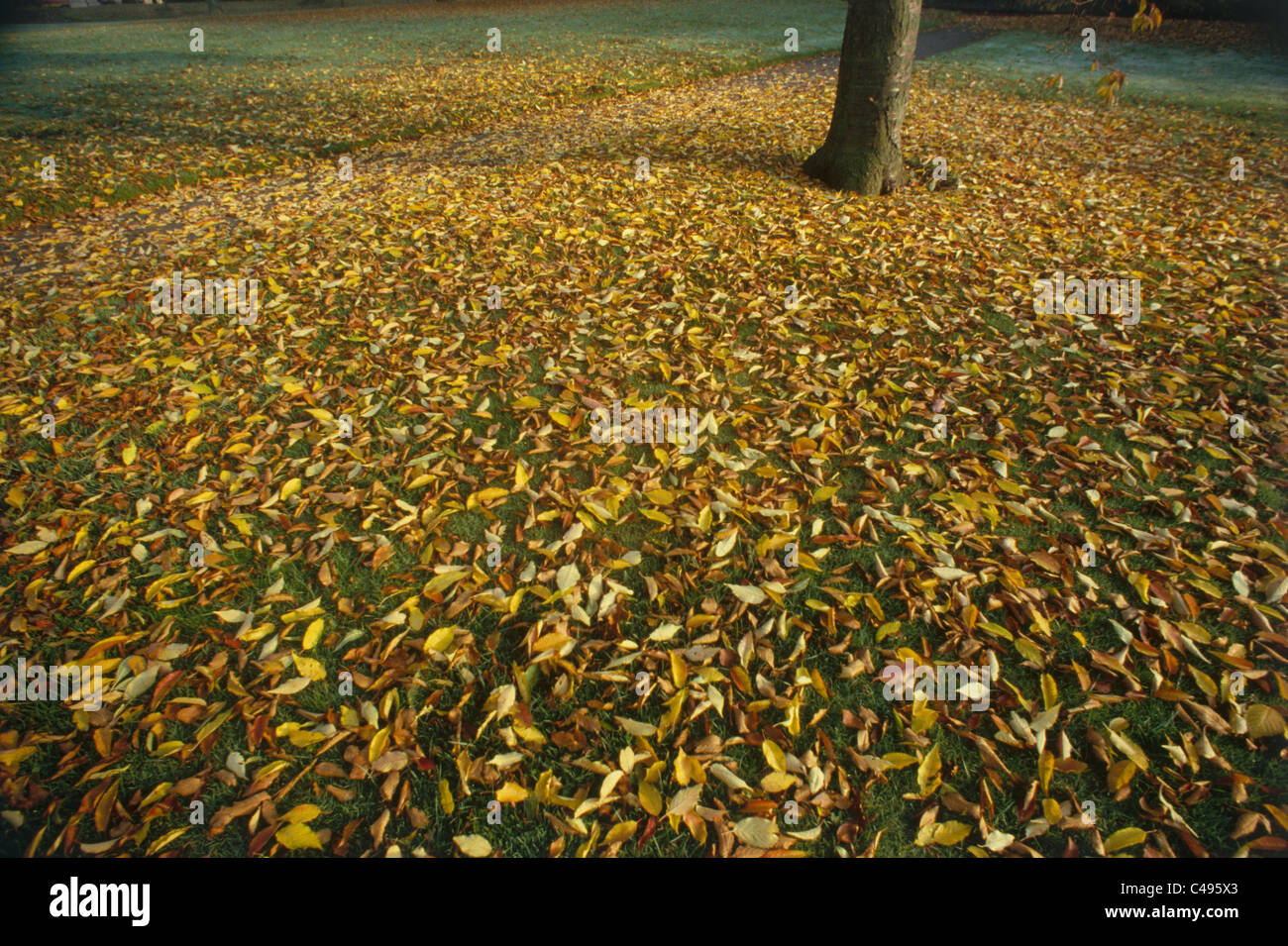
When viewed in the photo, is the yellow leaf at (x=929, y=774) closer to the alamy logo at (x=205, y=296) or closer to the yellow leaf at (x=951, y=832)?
the yellow leaf at (x=951, y=832)

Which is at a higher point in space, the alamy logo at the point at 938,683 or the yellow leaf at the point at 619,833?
the alamy logo at the point at 938,683

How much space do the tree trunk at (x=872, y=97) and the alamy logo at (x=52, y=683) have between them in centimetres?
760

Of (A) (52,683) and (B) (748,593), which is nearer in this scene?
(A) (52,683)

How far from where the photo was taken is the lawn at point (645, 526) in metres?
2.22

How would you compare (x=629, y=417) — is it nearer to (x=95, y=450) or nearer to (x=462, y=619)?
(x=462, y=619)

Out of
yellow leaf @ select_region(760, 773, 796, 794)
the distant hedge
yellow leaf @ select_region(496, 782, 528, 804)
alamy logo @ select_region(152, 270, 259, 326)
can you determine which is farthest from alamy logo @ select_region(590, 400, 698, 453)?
the distant hedge

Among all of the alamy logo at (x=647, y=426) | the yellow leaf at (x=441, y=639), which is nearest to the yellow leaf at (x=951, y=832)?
the yellow leaf at (x=441, y=639)

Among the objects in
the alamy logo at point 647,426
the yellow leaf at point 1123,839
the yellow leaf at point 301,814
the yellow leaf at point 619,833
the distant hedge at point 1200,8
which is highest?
the distant hedge at point 1200,8

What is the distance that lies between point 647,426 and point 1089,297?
398cm

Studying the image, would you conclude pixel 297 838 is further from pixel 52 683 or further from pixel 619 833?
pixel 52 683

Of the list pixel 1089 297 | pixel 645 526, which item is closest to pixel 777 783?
pixel 645 526
